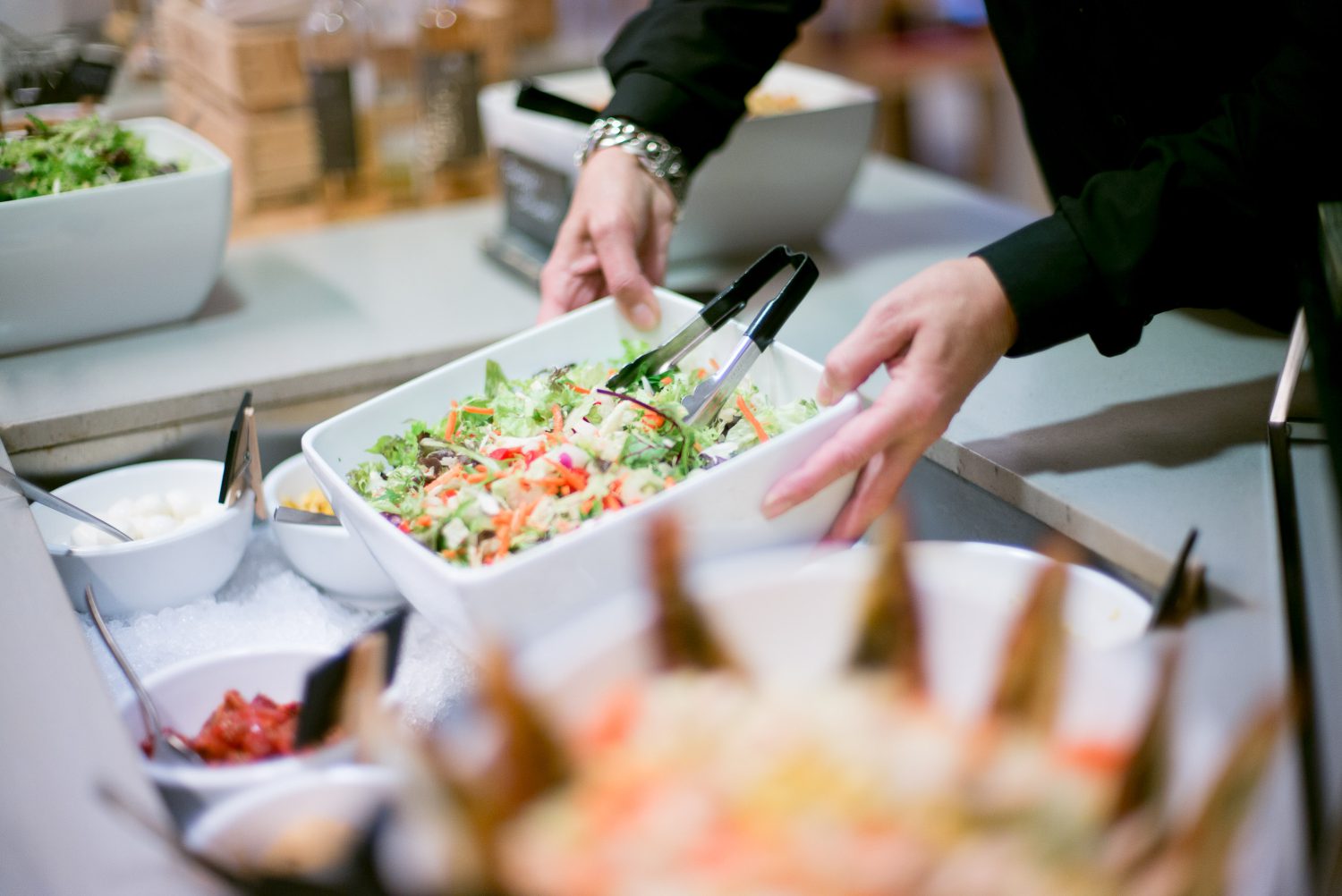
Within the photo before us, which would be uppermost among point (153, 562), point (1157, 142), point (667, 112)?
point (1157, 142)

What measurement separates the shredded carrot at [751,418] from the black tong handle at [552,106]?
0.63m

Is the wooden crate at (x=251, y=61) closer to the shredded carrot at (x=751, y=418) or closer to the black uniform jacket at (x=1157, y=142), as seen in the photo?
the black uniform jacket at (x=1157, y=142)

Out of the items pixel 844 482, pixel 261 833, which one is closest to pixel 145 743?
pixel 261 833

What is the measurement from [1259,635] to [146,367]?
3.97ft

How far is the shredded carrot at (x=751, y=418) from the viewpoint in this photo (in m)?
0.90

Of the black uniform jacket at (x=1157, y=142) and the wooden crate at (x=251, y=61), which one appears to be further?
the wooden crate at (x=251, y=61)

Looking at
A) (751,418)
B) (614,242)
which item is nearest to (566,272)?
(614,242)

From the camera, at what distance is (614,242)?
1.18 metres

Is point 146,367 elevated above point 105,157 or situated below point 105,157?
below

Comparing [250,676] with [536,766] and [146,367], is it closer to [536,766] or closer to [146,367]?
[536,766]

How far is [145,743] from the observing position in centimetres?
75

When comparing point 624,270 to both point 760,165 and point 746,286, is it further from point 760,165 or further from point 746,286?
point 760,165

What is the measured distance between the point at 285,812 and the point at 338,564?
45 centimetres

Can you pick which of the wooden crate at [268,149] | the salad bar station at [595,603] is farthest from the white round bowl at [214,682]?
the wooden crate at [268,149]
